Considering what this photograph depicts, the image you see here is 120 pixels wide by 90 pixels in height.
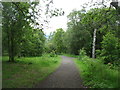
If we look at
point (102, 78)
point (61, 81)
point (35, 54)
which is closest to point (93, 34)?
point (35, 54)

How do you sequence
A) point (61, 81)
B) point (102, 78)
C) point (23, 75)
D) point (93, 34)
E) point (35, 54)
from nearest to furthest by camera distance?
point (102, 78) < point (61, 81) < point (23, 75) < point (35, 54) < point (93, 34)

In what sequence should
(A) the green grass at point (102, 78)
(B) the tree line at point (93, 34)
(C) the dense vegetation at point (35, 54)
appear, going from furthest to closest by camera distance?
(B) the tree line at point (93, 34)
(C) the dense vegetation at point (35, 54)
(A) the green grass at point (102, 78)

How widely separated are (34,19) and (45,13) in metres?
1.33

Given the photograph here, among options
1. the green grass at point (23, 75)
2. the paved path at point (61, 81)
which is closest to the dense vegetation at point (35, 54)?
the green grass at point (23, 75)

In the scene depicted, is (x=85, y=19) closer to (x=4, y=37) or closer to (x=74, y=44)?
(x=4, y=37)

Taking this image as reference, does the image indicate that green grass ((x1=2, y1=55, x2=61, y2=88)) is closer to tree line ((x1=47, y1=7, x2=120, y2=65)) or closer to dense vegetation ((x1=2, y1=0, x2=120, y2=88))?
dense vegetation ((x1=2, y1=0, x2=120, y2=88))

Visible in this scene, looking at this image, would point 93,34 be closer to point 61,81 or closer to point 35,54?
point 35,54

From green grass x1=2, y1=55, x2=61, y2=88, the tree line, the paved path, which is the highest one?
the tree line

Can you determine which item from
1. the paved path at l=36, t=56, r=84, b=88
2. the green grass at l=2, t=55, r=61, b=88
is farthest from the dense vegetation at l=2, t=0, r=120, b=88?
the paved path at l=36, t=56, r=84, b=88

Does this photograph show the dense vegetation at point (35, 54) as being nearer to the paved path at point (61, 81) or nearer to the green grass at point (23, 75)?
the green grass at point (23, 75)

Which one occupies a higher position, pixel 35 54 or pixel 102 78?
pixel 102 78

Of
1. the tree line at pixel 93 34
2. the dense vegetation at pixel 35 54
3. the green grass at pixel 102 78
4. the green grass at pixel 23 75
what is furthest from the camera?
the tree line at pixel 93 34

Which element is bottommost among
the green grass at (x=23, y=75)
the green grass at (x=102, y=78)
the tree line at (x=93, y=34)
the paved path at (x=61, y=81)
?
the paved path at (x=61, y=81)

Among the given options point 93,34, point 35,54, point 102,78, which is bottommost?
point 35,54
